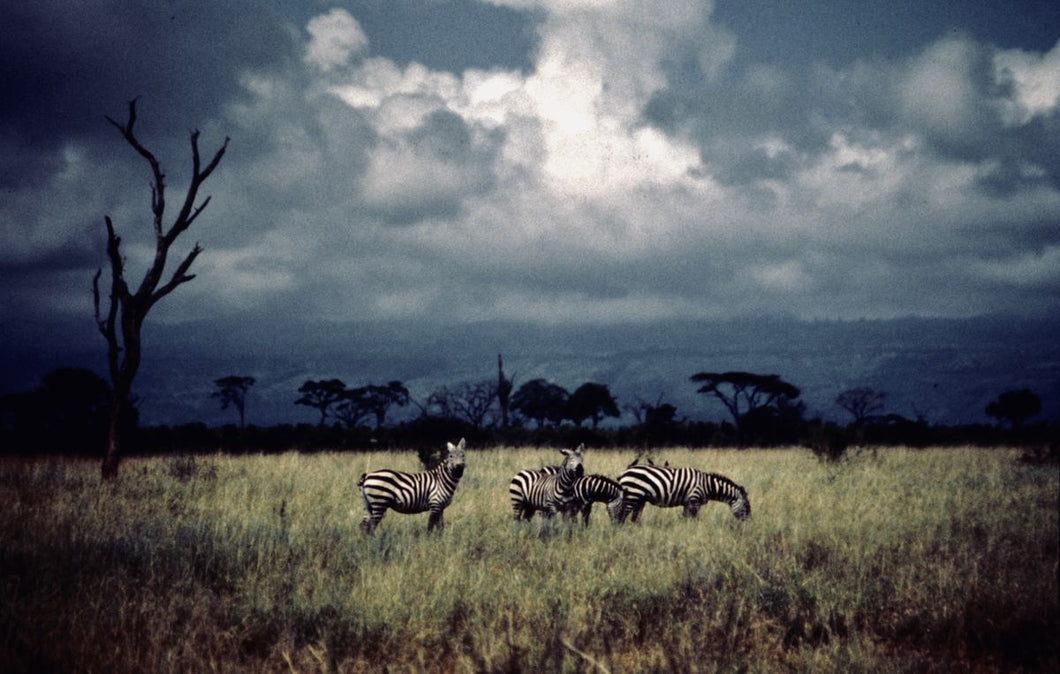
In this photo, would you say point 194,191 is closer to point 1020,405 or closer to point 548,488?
point 548,488

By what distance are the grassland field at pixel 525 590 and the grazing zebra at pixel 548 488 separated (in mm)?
423

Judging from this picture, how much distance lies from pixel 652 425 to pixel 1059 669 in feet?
104

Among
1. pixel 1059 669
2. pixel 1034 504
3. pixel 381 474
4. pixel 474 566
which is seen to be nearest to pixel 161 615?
pixel 474 566

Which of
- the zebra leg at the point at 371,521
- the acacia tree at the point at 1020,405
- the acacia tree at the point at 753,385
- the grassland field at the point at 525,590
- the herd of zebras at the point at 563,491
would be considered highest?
the acacia tree at the point at 753,385

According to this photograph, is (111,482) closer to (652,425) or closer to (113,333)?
(113,333)

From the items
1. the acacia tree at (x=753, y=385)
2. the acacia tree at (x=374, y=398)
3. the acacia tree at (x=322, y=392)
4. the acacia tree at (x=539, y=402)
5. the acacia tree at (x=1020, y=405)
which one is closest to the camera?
the acacia tree at (x=753, y=385)

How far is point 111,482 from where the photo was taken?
1425cm

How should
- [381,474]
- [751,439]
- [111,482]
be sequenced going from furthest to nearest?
1. [751,439]
2. [111,482]
3. [381,474]

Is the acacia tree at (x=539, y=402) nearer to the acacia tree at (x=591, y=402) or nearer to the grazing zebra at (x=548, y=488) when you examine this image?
the acacia tree at (x=591, y=402)

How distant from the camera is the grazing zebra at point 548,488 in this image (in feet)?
34.2

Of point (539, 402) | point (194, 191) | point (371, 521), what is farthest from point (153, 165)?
point (539, 402)

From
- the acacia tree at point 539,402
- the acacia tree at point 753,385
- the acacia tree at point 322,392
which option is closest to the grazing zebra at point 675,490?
the acacia tree at point 753,385

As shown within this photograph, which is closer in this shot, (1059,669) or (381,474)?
(1059,669)

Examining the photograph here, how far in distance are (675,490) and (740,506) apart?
1153mm
